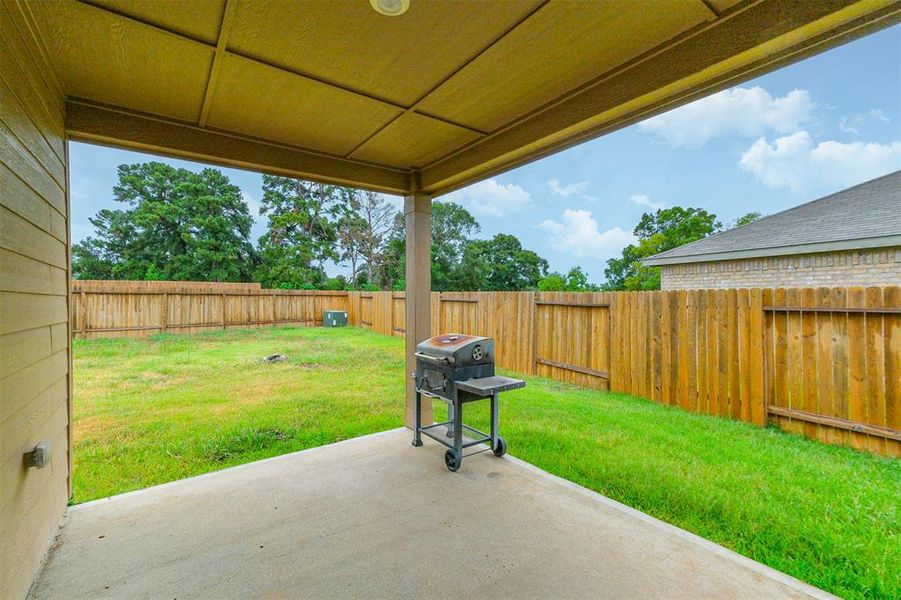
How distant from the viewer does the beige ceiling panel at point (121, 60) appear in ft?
4.90

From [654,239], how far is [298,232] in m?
16.6

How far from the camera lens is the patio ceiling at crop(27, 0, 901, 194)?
1433mm

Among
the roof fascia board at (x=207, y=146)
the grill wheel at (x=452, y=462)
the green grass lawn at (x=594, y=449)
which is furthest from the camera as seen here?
the grill wheel at (x=452, y=462)

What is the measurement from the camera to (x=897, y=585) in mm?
1670

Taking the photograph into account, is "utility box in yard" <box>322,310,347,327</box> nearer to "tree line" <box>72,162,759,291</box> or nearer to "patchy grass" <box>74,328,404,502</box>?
"patchy grass" <box>74,328,404,502</box>

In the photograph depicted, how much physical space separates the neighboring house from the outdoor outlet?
8.32 meters

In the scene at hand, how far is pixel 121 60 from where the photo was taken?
175 centimetres

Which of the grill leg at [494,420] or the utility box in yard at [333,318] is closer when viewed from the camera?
the grill leg at [494,420]

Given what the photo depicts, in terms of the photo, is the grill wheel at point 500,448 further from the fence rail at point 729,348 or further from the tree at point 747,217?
the tree at point 747,217

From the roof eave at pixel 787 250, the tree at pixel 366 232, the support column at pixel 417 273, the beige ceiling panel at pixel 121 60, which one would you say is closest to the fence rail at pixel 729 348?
the support column at pixel 417 273

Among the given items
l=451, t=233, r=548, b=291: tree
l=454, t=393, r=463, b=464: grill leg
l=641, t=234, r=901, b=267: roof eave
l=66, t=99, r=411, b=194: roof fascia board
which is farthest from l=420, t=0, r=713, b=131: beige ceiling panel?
l=451, t=233, r=548, b=291: tree

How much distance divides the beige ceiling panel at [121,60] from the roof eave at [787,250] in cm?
767

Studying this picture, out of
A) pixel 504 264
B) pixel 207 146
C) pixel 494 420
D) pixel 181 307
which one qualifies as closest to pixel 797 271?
pixel 494 420

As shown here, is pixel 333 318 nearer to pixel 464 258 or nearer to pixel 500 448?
pixel 464 258
